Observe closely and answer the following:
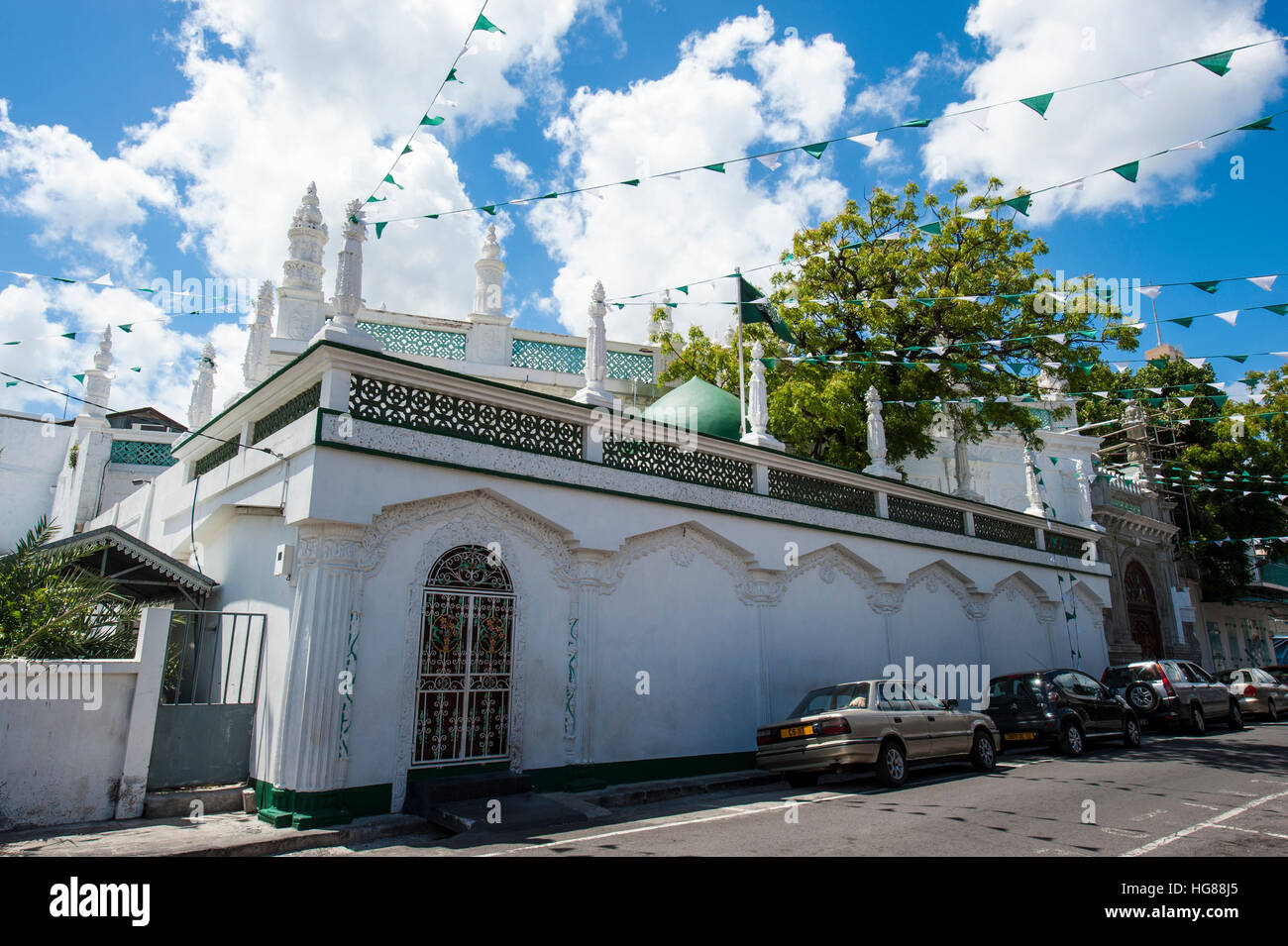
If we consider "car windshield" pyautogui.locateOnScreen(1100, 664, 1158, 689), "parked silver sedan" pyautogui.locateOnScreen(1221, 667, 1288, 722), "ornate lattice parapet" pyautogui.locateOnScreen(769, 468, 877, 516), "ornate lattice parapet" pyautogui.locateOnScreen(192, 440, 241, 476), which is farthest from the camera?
"parked silver sedan" pyautogui.locateOnScreen(1221, 667, 1288, 722)

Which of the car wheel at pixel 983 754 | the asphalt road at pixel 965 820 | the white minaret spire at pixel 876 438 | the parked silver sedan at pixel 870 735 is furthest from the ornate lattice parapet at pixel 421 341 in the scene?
the car wheel at pixel 983 754

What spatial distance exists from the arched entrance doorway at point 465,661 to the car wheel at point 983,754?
6.71 m

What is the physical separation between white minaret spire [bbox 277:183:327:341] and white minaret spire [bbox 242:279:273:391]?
1.10ft

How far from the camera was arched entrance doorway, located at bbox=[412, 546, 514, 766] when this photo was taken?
28.1ft

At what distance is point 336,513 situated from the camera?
26.1ft

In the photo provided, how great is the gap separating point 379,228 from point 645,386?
10.1 metres

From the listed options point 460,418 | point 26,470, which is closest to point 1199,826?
point 460,418

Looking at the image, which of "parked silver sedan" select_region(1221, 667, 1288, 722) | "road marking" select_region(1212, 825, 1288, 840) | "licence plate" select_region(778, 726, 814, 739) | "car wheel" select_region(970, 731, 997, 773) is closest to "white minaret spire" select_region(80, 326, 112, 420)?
"licence plate" select_region(778, 726, 814, 739)

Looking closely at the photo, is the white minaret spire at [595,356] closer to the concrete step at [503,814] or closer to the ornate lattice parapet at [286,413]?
the ornate lattice parapet at [286,413]

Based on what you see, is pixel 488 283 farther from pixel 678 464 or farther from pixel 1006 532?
pixel 1006 532

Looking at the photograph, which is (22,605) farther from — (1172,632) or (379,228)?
(1172,632)

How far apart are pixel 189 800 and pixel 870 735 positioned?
748 centimetres

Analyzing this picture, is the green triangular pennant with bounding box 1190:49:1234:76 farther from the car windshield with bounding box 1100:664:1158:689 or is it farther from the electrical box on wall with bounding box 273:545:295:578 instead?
the car windshield with bounding box 1100:664:1158:689

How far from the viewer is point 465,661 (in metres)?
8.89
